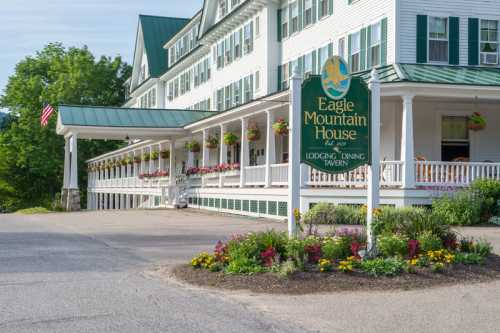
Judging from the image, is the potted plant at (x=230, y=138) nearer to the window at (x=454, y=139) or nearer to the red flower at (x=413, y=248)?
the window at (x=454, y=139)

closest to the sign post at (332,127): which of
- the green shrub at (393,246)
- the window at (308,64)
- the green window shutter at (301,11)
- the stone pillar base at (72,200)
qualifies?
the green shrub at (393,246)

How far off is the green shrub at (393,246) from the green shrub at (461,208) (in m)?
9.57

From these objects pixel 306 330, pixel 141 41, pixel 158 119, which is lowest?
pixel 306 330

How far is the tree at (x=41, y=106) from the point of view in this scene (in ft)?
205

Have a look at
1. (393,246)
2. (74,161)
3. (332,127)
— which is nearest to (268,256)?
(393,246)

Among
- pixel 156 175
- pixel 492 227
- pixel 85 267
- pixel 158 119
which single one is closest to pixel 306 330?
pixel 85 267

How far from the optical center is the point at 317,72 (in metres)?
29.9

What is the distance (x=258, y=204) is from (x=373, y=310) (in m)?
19.2

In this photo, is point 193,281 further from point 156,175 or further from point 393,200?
point 156,175

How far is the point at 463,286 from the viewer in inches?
415

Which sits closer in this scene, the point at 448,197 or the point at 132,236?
the point at 132,236

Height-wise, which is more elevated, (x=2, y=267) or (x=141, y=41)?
(x=141, y=41)

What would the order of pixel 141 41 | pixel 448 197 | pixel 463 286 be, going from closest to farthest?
pixel 463 286, pixel 448 197, pixel 141 41

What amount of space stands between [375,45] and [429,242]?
15.4 m
